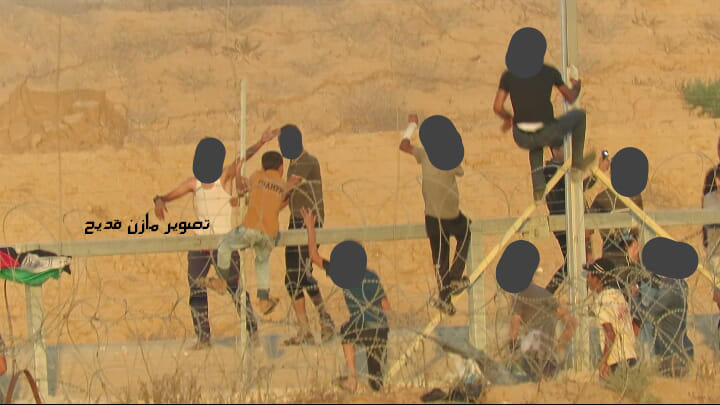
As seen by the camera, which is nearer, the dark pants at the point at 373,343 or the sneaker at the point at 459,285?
the dark pants at the point at 373,343

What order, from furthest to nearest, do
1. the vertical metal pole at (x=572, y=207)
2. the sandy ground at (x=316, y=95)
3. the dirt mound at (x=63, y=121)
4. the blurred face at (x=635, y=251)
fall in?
the dirt mound at (x=63, y=121) < the sandy ground at (x=316, y=95) < the blurred face at (x=635, y=251) < the vertical metal pole at (x=572, y=207)

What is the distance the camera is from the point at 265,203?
6.58 m

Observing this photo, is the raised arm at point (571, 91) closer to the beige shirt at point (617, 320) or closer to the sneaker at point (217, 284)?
the beige shirt at point (617, 320)

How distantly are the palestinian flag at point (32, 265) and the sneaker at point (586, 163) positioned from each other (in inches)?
136

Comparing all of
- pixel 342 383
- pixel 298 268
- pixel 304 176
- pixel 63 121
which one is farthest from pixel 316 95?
pixel 342 383

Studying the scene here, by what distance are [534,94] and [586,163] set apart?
586 millimetres

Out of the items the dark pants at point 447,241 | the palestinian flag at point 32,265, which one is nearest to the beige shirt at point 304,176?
the dark pants at point 447,241

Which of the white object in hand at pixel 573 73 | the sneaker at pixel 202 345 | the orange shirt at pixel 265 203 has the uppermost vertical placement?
the white object in hand at pixel 573 73

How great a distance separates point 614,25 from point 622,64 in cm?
231

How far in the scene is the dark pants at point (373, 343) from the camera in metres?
5.93

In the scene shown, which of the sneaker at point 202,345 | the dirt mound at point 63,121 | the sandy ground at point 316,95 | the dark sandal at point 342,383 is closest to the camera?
the dark sandal at point 342,383

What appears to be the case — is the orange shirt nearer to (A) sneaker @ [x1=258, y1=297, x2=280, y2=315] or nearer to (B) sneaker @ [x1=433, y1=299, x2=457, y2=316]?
(A) sneaker @ [x1=258, y1=297, x2=280, y2=315]

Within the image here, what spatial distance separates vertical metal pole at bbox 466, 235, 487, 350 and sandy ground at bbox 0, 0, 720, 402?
7.11 metres

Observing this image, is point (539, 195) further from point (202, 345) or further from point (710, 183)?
point (202, 345)
